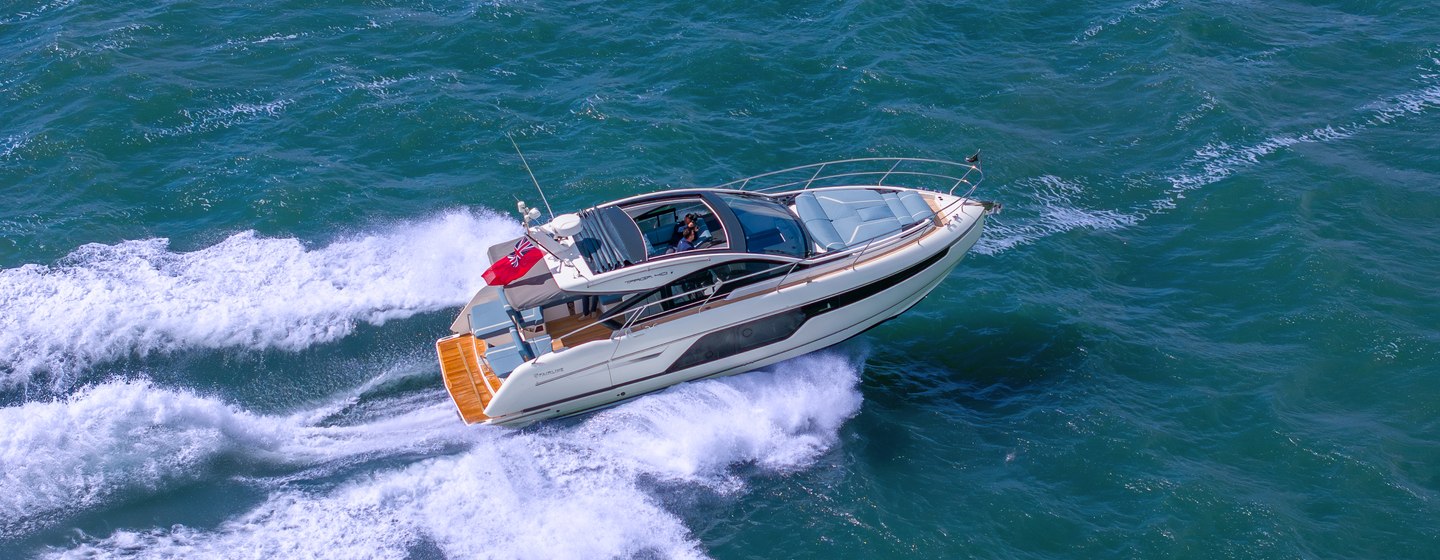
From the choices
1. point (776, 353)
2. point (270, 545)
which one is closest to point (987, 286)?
point (776, 353)

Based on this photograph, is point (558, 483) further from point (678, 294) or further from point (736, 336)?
point (736, 336)

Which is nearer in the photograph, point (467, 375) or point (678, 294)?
point (678, 294)

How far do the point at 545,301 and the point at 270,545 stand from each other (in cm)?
573

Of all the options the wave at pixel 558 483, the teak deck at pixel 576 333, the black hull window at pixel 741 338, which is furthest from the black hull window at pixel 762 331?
the teak deck at pixel 576 333

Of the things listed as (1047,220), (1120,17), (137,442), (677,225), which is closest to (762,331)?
(677,225)

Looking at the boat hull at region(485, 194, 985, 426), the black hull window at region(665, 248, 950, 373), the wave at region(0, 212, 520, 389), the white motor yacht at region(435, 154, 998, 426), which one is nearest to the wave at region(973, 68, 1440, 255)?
the white motor yacht at region(435, 154, 998, 426)

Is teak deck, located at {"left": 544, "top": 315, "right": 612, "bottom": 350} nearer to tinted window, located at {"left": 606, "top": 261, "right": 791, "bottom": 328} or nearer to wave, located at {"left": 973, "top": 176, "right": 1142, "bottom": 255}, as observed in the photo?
tinted window, located at {"left": 606, "top": 261, "right": 791, "bottom": 328}

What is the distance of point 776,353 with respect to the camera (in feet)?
64.1

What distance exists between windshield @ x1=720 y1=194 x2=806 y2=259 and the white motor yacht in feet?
0.10

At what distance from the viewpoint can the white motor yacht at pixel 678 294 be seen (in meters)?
18.4

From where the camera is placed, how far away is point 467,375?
19078 millimetres

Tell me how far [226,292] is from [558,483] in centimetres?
864

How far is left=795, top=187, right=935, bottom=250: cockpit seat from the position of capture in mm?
19719

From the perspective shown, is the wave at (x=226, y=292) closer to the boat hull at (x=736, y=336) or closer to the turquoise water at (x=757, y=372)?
the turquoise water at (x=757, y=372)
